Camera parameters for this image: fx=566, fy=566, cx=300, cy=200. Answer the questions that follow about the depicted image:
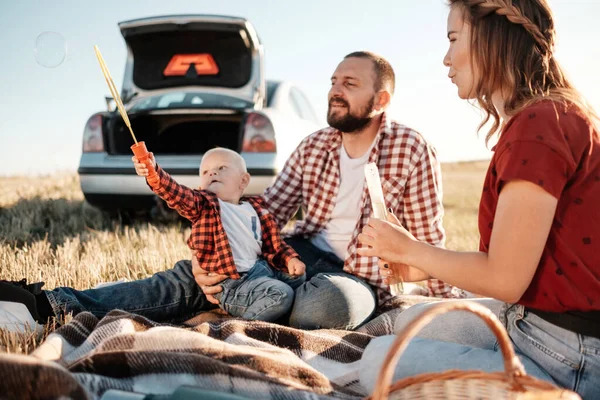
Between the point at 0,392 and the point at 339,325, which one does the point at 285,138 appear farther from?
the point at 0,392

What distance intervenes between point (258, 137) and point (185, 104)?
79cm

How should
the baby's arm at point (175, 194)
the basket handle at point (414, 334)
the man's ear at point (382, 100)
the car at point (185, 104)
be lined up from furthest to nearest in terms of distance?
the car at point (185, 104) → the man's ear at point (382, 100) → the baby's arm at point (175, 194) → the basket handle at point (414, 334)

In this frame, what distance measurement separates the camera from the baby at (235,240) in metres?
2.75

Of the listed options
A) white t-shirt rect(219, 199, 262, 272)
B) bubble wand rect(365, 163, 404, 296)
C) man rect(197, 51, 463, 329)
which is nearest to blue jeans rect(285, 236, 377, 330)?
man rect(197, 51, 463, 329)

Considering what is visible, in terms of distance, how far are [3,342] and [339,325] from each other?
147cm

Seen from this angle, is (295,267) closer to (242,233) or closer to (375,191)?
(242,233)

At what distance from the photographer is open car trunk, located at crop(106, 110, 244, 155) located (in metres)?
5.06

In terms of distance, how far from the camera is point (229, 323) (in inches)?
96.4

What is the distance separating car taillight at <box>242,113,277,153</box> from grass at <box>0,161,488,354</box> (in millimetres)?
931

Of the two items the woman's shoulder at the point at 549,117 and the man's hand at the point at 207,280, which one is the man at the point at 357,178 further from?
the woman's shoulder at the point at 549,117

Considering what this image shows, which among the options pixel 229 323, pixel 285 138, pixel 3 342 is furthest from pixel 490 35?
pixel 285 138

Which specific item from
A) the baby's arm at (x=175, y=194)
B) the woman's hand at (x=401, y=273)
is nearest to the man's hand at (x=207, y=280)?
the baby's arm at (x=175, y=194)

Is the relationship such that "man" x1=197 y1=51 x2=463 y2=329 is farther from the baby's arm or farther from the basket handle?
the basket handle

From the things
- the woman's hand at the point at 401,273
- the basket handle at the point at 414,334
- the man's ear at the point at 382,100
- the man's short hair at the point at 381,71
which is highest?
the man's short hair at the point at 381,71
